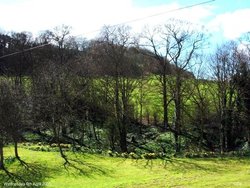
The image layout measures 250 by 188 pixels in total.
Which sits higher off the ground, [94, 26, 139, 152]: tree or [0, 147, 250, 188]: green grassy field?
[94, 26, 139, 152]: tree

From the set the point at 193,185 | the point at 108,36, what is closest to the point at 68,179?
the point at 193,185

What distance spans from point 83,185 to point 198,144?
761 inches

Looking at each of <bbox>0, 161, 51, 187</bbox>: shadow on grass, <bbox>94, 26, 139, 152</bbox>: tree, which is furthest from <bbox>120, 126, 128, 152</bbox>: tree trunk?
<bbox>0, 161, 51, 187</bbox>: shadow on grass

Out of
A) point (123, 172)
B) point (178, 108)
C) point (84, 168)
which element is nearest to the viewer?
point (123, 172)

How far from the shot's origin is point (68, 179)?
23359mm

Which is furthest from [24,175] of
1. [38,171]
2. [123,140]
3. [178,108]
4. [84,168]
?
[178,108]

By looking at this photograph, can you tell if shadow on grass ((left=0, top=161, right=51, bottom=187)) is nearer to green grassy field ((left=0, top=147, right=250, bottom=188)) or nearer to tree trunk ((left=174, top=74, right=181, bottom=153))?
green grassy field ((left=0, top=147, right=250, bottom=188))

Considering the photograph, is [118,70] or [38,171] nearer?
[38,171]

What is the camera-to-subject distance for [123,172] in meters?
24.9

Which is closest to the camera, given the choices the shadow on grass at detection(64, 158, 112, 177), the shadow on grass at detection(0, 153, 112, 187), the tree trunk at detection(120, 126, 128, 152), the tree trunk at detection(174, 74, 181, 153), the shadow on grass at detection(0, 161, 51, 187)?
the shadow on grass at detection(0, 161, 51, 187)

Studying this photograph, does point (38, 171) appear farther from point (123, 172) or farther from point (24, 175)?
point (123, 172)

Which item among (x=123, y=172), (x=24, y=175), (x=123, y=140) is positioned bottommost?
(x=123, y=172)

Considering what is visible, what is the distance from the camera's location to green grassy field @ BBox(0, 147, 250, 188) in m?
21.6

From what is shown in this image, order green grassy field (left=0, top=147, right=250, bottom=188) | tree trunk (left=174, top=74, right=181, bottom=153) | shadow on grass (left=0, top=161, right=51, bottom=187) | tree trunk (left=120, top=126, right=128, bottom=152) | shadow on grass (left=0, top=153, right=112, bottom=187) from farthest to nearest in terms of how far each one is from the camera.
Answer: tree trunk (left=174, top=74, right=181, bottom=153), tree trunk (left=120, top=126, right=128, bottom=152), shadow on grass (left=0, top=153, right=112, bottom=187), shadow on grass (left=0, top=161, right=51, bottom=187), green grassy field (left=0, top=147, right=250, bottom=188)
